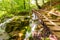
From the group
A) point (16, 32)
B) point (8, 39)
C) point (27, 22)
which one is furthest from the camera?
point (27, 22)

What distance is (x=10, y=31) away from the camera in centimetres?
468

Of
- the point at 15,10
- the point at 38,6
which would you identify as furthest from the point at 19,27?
the point at 38,6

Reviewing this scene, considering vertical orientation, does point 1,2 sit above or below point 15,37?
above

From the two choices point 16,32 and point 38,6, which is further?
point 38,6

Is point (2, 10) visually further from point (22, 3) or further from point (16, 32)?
point (16, 32)

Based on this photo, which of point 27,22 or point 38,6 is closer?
point 27,22

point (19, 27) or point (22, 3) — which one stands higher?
point (22, 3)

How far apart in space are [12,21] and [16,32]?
680 millimetres

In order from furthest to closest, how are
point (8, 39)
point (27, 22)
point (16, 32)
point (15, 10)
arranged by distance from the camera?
point (15, 10)
point (27, 22)
point (16, 32)
point (8, 39)

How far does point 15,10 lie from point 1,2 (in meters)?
0.75

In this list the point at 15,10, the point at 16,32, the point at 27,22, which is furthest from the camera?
the point at 15,10

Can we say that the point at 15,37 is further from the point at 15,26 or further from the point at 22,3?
the point at 22,3

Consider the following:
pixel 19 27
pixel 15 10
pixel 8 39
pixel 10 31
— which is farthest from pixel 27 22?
pixel 15 10

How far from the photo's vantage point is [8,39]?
4195mm
